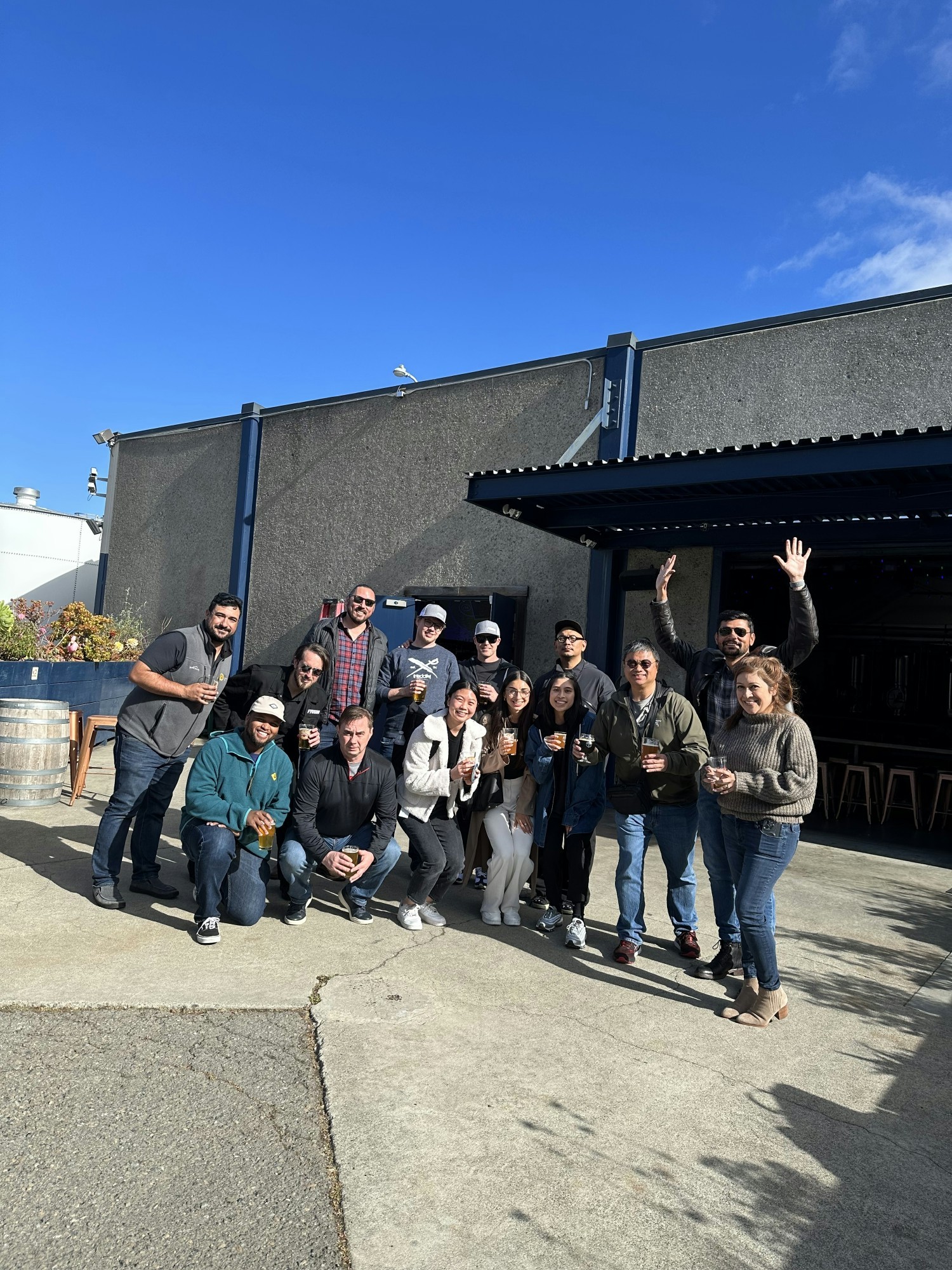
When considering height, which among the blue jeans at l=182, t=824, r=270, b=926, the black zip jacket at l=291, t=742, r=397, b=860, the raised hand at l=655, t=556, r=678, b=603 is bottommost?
the blue jeans at l=182, t=824, r=270, b=926

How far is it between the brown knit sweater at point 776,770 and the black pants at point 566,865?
3.95 feet

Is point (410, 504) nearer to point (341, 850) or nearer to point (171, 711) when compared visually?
point (171, 711)

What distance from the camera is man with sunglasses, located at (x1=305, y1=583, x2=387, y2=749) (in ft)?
18.6

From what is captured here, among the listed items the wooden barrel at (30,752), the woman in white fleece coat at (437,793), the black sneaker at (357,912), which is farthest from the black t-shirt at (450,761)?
the wooden barrel at (30,752)

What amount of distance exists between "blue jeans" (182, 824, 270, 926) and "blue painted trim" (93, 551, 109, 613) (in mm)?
13816

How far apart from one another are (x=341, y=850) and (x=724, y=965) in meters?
2.07

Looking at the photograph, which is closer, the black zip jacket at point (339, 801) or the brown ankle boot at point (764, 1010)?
the brown ankle boot at point (764, 1010)

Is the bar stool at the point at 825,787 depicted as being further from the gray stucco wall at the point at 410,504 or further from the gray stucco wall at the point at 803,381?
the gray stucco wall at the point at 803,381

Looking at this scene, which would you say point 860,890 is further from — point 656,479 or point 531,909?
point 656,479

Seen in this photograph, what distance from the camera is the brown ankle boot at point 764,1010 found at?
3844mm

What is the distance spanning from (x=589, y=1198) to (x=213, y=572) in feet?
45.2

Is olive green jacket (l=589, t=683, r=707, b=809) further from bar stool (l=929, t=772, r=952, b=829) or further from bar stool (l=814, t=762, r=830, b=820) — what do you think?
bar stool (l=929, t=772, r=952, b=829)

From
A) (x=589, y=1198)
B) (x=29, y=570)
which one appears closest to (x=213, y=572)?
(x=29, y=570)

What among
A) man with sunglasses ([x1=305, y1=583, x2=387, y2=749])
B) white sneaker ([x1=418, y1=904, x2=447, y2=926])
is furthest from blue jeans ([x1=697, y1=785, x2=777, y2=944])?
man with sunglasses ([x1=305, y1=583, x2=387, y2=749])
